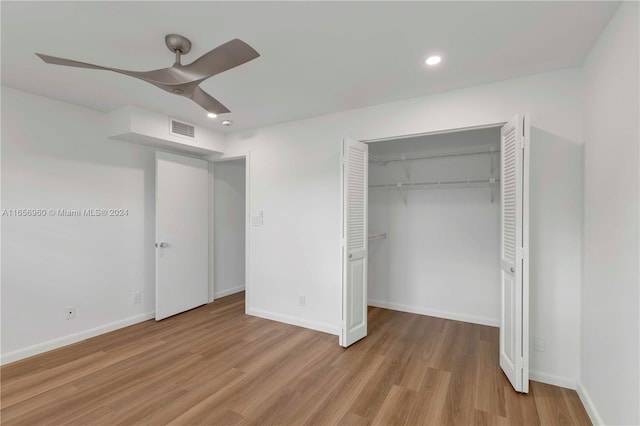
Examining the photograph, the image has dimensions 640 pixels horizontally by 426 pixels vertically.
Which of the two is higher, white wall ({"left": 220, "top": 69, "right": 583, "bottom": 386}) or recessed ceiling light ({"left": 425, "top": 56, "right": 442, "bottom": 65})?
recessed ceiling light ({"left": 425, "top": 56, "right": 442, "bottom": 65})

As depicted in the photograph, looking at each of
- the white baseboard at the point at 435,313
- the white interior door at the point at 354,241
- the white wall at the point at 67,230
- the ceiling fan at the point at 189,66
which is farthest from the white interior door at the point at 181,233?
the white baseboard at the point at 435,313

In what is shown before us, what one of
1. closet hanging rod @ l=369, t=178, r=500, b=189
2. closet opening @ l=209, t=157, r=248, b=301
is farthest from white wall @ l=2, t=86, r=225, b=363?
closet hanging rod @ l=369, t=178, r=500, b=189

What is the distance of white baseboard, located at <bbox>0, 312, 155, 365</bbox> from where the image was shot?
9.29ft

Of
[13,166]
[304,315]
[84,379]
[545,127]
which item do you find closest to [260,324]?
[304,315]

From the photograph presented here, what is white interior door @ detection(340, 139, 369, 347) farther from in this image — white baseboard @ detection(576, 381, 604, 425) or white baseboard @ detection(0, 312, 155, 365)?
white baseboard @ detection(0, 312, 155, 365)

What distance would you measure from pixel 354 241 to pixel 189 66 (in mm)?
2209

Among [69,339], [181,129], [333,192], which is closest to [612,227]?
[333,192]

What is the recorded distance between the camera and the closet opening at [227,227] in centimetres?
489

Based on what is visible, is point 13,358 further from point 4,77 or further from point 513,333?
point 513,333

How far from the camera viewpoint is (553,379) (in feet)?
7.95

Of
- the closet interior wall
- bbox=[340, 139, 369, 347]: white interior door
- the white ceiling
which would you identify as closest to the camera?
Answer: the white ceiling

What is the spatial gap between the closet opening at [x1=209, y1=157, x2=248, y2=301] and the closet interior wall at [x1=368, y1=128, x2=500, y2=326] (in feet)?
7.11

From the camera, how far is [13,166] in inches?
113

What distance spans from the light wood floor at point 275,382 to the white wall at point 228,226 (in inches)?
59.7
